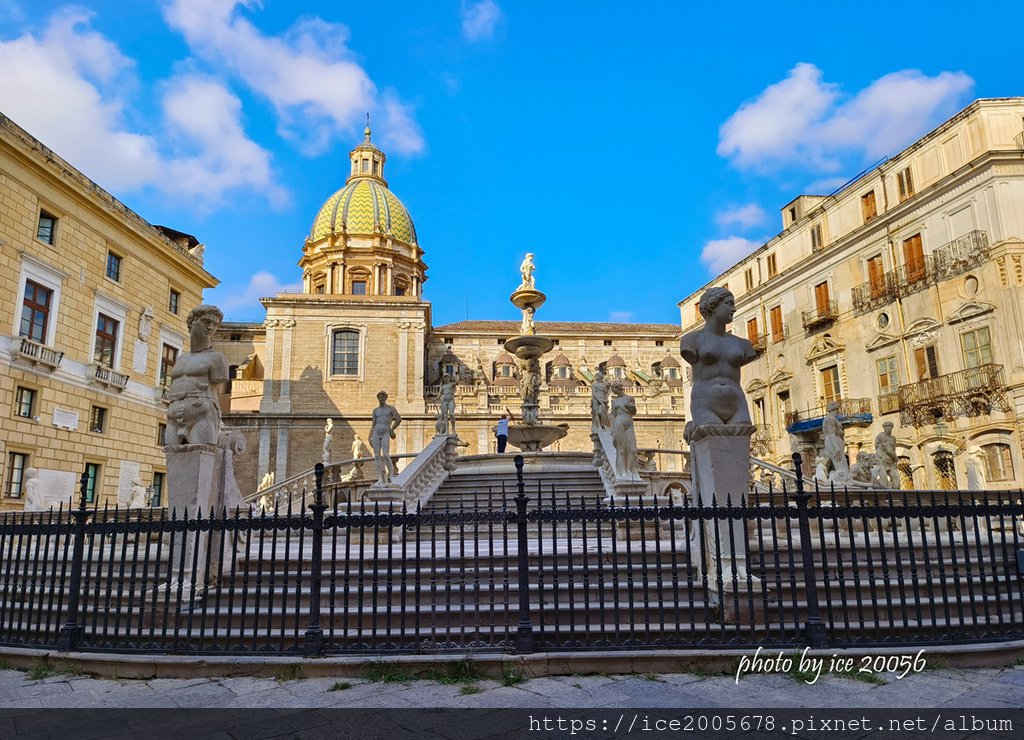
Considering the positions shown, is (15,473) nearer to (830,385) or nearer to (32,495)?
(32,495)

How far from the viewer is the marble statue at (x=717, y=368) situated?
673 cm

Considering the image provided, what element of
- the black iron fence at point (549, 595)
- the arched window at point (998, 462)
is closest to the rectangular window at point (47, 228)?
the black iron fence at point (549, 595)

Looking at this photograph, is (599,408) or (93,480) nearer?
(599,408)

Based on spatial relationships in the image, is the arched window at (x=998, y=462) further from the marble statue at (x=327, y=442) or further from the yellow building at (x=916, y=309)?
the marble statue at (x=327, y=442)

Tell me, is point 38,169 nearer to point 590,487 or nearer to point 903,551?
point 590,487

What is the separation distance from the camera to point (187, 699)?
470 centimetres

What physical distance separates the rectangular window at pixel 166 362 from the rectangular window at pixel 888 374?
2990 cm

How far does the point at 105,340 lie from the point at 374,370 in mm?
19849

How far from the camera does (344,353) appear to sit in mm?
43750

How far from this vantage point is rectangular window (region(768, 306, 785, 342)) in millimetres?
34156

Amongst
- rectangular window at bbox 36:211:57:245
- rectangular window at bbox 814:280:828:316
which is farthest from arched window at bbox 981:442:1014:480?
rectangular window at bbox 36:211:57:245

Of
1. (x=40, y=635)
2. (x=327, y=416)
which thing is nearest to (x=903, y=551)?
(x=40, y=635)

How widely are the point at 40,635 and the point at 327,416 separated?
36.0 m

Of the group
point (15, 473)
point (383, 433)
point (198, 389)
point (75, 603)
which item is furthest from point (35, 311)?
point (75, 603)
